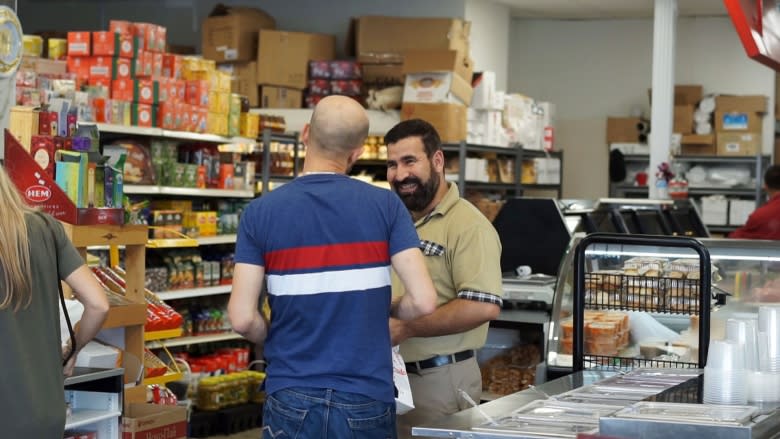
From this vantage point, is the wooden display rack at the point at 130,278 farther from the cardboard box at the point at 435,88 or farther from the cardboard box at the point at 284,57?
the cardboard box at the point at 284,57

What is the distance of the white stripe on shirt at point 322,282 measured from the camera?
10.1 ft

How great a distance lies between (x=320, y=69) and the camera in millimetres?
11914

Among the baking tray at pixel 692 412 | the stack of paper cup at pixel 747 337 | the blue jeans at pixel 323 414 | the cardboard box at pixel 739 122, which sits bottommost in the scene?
the blue jeans at pixel 323 414

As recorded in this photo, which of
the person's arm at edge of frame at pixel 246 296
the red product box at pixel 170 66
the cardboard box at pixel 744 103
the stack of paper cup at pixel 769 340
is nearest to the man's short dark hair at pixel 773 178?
the red product box at pixel 170 66

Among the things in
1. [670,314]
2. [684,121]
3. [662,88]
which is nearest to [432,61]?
[662,88]

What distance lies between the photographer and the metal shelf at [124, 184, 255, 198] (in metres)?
7.61

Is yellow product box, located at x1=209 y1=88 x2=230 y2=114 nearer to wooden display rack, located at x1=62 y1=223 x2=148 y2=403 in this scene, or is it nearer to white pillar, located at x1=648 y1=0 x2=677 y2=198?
wooden display rack, located at x1=62 y1=223 x2=148 y2=403

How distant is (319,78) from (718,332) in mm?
7641

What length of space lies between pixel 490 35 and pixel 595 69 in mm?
2219

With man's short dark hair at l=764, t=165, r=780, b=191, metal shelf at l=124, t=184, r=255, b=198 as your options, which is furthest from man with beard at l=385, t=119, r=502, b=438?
man's short dark hair at l=764, t=165, r=780, b=191

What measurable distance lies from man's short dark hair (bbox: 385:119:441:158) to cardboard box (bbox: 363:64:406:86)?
769 centimetres

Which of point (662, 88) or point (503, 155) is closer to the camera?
point (662, 88)

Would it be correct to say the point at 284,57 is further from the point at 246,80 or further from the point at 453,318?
the point at 453,318

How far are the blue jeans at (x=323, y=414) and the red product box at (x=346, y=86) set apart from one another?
8.87 metres
